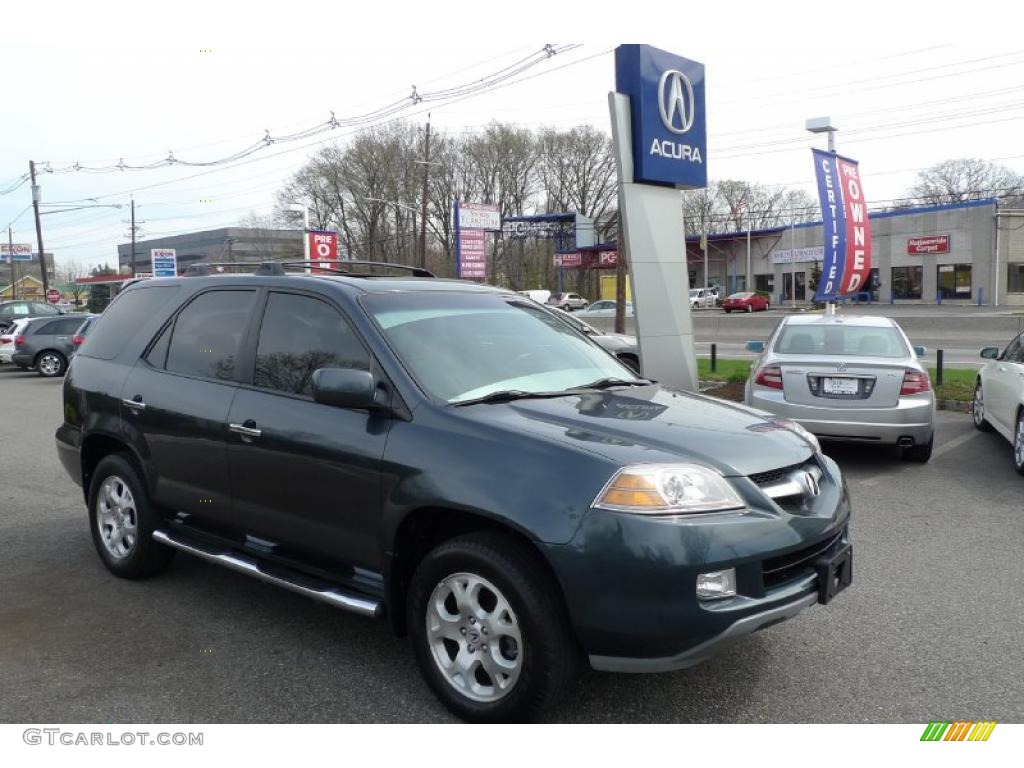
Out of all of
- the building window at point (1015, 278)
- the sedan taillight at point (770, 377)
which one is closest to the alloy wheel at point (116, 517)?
the sedan taillight at point (770, 377)

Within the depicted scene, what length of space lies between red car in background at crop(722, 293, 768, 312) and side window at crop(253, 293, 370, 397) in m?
51.0

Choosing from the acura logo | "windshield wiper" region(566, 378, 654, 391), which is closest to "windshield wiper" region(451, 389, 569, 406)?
"windshield wiper" region(566, 378, 654, 391)

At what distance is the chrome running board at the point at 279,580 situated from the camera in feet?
11.8

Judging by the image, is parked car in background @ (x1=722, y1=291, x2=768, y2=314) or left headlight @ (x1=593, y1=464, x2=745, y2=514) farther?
parked car in background @ (x1=722, y1=291, x2=768, y2=314)

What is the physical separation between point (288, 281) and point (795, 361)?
5490mm

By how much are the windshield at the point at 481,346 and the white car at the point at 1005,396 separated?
5051 millimetres

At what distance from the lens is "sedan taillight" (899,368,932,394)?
7.95 metres

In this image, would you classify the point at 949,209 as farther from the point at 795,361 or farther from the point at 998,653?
the point at 998,653

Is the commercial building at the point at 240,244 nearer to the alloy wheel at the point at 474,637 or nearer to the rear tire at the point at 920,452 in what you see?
the rear tire at the point at 920,452

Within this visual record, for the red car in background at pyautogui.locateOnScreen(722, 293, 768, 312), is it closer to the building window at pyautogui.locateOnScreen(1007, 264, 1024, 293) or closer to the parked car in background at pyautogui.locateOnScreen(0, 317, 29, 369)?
the building window at pyautogui.locateOnScreen(1007, 264, 1024, 293)

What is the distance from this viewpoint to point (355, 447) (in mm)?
3676
